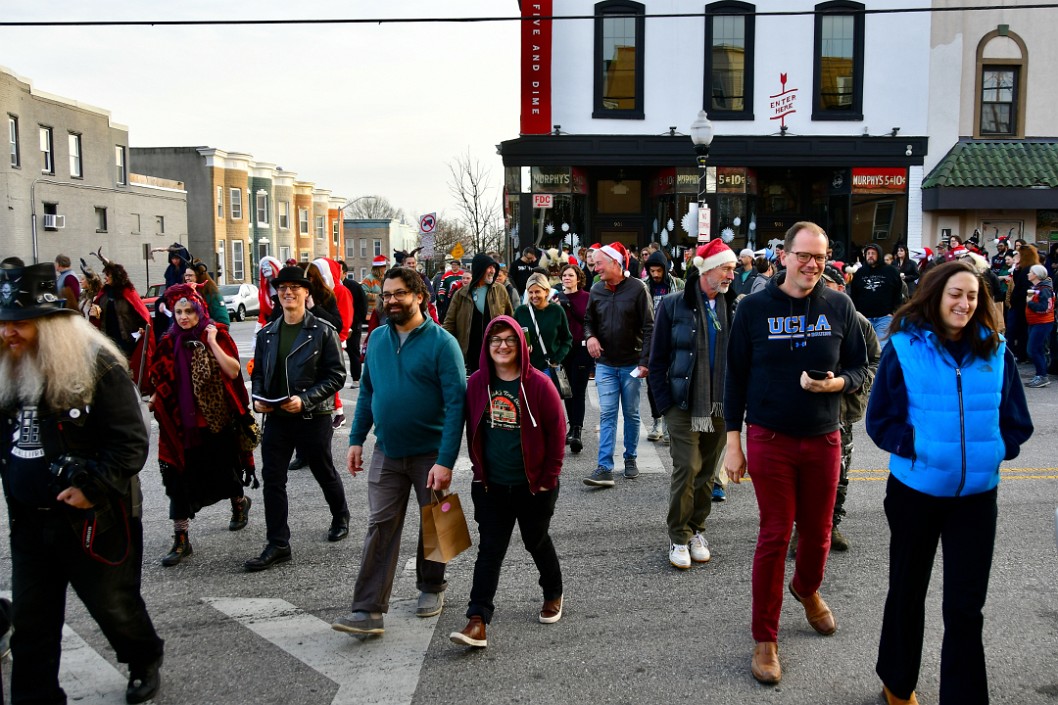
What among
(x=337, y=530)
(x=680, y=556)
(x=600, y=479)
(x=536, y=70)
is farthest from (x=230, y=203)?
(x=680, y=556)

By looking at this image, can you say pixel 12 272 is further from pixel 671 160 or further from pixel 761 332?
pixel 671 160

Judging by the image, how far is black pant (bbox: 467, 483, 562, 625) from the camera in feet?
14.6

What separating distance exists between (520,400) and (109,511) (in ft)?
6.31

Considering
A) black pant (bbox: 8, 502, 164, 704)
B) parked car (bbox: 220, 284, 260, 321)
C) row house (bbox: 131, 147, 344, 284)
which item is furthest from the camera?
row house (bbox: 131, 147, 344, 284)

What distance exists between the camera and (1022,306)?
13805 mm

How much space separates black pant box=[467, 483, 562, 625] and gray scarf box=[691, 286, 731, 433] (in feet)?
4.68

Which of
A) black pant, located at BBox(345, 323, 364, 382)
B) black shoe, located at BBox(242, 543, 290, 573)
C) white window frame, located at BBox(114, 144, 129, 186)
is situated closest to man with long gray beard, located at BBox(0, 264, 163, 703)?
black shoe, located at BBox(242, 543, 290, 573)

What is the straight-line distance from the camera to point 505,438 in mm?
4488

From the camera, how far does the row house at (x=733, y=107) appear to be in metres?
23.2

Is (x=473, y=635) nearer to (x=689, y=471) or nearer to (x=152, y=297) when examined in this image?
(x=689, y=471)

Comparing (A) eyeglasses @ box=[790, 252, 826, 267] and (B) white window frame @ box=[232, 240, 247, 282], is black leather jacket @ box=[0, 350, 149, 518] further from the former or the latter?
(B) white window frame @ box=[232, 240, 247, 282]

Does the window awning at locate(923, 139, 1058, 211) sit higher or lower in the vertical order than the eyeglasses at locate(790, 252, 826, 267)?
higher

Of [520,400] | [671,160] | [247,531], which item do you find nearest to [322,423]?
[247,531]

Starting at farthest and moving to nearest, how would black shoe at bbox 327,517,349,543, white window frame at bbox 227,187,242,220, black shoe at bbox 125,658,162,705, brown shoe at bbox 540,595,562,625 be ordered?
white window frame at bbox 227,187,242,220, black shoe at bbox 327,517,349,543, brown shoe at bbox 540,595,562,625, black shoe at bbox 125,658,162,705
